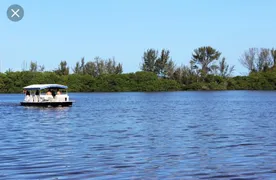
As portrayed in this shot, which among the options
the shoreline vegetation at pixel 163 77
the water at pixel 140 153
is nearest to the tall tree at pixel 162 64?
the shoreline vegetation at pixel 163 77

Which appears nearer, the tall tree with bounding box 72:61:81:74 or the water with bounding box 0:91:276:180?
the water with bounding box 0:91:276:180

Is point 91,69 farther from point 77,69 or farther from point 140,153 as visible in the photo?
point 140,153

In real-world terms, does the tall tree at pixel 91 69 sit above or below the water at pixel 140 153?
above

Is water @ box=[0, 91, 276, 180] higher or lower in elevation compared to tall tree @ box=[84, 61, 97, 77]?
lower

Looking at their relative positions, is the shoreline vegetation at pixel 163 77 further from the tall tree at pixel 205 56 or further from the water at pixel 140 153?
the water at pixel 140 153

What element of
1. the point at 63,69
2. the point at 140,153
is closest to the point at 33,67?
the point at 63,69

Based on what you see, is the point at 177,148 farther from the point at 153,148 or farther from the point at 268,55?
the point at 268,55

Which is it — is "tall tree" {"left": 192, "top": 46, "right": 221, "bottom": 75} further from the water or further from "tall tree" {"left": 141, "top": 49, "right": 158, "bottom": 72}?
the water

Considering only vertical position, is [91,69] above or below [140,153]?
above

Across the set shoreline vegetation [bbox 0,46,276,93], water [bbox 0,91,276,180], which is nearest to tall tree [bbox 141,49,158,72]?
shoreline vegetation [bbox 0,46,276,93]

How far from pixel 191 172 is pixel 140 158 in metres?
3.04

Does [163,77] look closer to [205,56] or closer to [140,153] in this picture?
[205,56]

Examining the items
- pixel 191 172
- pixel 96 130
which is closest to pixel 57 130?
pixel 96 130

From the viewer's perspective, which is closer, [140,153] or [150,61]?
[140,153]
